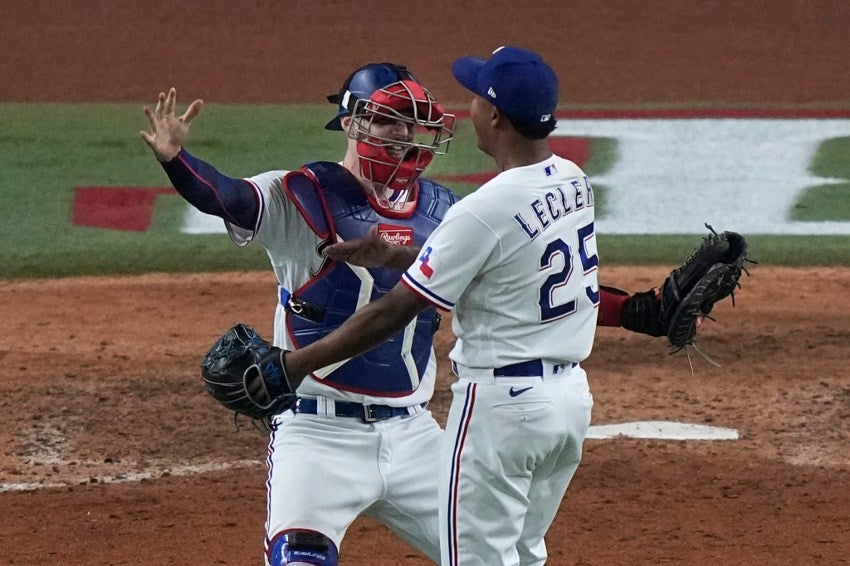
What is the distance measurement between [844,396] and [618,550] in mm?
2171

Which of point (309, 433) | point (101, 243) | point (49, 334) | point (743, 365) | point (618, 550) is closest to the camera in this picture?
point (309, 433)

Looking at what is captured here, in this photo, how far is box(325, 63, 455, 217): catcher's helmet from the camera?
4.41 m

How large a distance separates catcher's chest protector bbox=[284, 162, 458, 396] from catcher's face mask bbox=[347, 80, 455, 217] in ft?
0.24

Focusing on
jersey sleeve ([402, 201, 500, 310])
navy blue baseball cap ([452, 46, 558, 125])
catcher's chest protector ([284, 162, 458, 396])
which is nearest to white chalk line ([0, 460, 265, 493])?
catcher's chest protector ([284, 162, 458, 396])

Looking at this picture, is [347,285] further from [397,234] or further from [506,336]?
[506,336]

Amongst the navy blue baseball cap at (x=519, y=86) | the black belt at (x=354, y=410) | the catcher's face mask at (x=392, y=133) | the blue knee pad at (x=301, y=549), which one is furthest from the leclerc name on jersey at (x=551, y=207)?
the blue knee pad at (x=301, y=549)

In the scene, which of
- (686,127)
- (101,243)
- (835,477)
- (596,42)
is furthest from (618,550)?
(596,42)

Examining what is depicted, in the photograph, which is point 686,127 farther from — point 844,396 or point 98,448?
point 98,448

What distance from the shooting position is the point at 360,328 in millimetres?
3752

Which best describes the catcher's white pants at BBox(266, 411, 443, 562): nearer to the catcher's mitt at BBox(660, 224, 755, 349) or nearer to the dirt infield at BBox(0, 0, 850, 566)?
the catcher's mitt at BBox(660, 224, 755, 349)

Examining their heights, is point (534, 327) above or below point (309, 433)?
above

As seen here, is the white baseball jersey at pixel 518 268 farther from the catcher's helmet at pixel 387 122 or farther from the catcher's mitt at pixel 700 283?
the catcher's helmet at pixel 387 122

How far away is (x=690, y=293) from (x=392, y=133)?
1102 mm

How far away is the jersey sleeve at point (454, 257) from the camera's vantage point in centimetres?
368
